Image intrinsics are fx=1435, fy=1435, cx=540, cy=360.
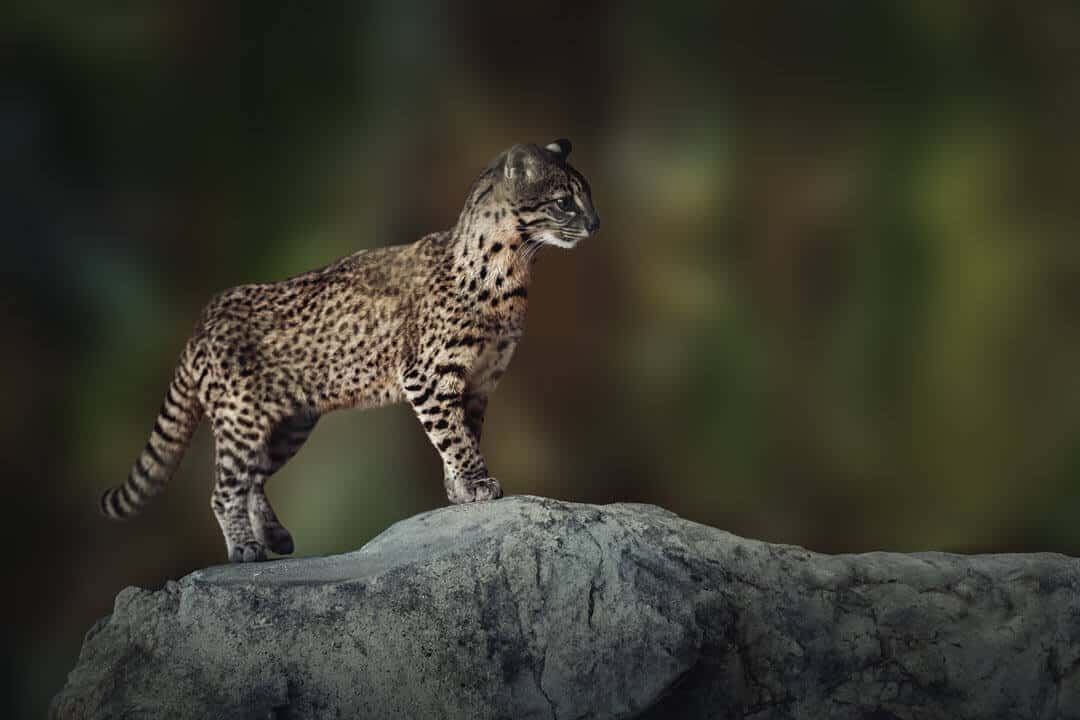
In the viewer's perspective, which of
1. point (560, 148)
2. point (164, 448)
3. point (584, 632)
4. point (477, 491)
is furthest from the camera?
point (164, 448)

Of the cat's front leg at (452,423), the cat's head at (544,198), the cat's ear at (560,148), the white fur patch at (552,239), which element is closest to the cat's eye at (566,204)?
the cat's head at (544,198)

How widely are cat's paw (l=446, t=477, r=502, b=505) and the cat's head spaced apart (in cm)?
105

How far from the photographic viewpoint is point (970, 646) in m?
5.54

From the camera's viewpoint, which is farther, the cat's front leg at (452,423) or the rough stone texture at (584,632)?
the cat's front leg at (452,423)

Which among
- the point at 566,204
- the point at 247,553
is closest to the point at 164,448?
the point at 247,553

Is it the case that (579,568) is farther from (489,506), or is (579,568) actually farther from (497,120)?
(497,120)

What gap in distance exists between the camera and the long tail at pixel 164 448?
6473mm

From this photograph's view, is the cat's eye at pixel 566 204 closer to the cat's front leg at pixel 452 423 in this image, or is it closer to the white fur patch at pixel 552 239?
the white fur patch at pixel 552 239

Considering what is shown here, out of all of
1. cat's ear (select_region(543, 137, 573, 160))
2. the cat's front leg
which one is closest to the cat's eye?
cat's ear (select_region(543, 137, 573, 160))

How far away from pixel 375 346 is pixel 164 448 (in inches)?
44.5

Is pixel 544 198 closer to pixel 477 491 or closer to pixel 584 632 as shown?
pixel 477 491

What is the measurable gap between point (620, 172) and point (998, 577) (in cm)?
343

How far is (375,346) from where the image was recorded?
6246mm

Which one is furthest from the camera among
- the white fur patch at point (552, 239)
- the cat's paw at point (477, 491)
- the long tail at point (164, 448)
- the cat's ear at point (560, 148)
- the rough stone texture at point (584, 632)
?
the long tail at point (164, 448)
